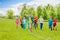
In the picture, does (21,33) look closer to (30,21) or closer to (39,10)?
(30,21)

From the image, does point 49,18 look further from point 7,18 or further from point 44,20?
point 7,18

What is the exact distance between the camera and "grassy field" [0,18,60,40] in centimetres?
541

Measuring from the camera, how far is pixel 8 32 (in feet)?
18.0

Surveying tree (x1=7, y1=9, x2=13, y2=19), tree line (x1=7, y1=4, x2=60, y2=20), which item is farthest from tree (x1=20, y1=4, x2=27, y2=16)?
tree (x1=7, y1=9, x2=13, y2=19)

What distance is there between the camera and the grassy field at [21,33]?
5409 millimetres

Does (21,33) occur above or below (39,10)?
below

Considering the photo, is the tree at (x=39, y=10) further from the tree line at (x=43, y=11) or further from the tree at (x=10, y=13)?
the tree at (x=10, y=13)

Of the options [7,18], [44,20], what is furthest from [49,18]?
[7,18]

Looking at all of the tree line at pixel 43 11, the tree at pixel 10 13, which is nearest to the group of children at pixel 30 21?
the tree line at pixel 43 11

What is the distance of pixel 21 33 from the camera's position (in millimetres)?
5559

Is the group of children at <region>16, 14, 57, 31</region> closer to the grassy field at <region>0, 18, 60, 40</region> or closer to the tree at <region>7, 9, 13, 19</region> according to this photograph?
the grassy field at <region>0, 18, 60, 40</region>

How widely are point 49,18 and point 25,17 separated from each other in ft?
1.51

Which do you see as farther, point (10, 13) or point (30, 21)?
point (30, 21)

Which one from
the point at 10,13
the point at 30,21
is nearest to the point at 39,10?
the point at 30,21
